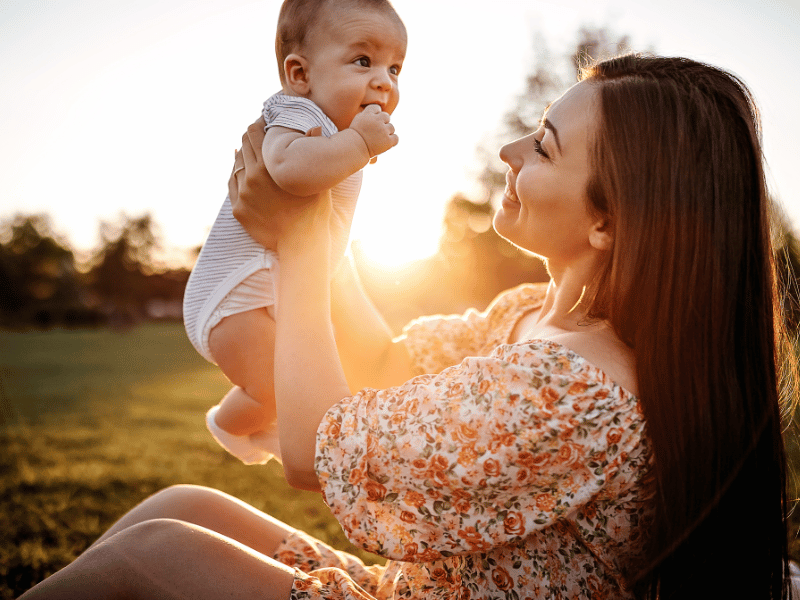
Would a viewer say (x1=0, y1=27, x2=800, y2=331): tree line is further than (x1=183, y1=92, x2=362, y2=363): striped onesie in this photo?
Yes

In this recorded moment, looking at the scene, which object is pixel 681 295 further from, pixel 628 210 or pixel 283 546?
pixel 283 546

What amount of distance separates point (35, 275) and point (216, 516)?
143 feet

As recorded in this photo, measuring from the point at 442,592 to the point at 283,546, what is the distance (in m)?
0.67

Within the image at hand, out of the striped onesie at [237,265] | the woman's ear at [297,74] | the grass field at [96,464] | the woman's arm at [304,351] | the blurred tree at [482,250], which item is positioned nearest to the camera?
the woman's arm at [304,351]

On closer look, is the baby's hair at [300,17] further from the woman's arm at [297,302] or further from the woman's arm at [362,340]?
the woman's arm at [362,340]

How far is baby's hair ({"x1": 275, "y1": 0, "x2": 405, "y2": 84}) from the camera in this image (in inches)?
79.5

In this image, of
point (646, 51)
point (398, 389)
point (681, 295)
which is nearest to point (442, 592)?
point (398, 389)

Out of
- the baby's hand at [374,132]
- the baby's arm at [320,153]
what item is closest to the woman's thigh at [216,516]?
the baby's arm at [320,153]

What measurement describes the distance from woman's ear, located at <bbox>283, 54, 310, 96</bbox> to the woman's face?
0.79m

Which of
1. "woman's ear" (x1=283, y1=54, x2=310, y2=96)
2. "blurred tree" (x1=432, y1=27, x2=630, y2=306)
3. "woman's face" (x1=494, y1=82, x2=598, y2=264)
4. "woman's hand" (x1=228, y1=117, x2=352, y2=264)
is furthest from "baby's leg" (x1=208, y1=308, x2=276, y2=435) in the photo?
"blurred tree" (x1=432, y1=27, x2=630, y2=306)

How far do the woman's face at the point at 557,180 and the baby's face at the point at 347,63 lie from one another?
0.56 meters

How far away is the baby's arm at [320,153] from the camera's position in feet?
5.47

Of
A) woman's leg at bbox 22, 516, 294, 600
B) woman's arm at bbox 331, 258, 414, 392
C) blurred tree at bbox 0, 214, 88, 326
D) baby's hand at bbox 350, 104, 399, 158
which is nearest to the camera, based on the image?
woman's leg at bbox 22, 516, 294, 600

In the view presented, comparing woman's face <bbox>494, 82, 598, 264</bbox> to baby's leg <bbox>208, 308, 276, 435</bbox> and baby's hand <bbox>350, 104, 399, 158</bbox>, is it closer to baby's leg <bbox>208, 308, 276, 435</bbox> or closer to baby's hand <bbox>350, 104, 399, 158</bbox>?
baby's hand <bbox>350, 104, 399, 158</bbox>
